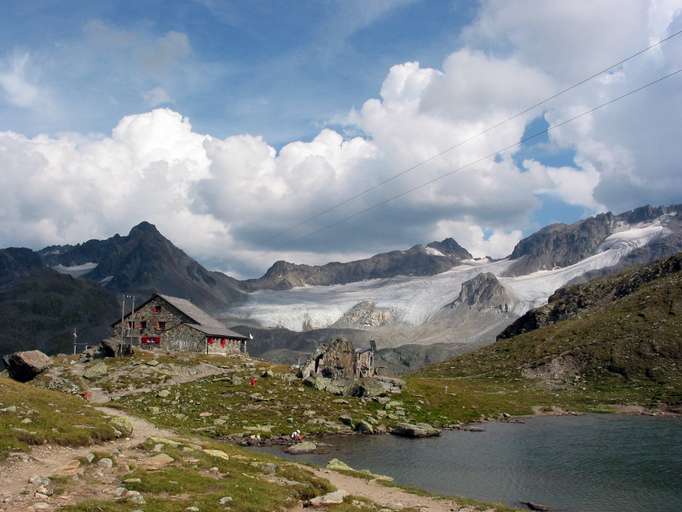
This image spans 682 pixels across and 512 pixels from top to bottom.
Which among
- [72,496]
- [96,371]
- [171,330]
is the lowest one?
[72,496]

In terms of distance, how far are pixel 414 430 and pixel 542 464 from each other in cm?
1429

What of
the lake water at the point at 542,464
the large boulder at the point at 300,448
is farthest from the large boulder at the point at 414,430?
the large boulder at the point at 300,448

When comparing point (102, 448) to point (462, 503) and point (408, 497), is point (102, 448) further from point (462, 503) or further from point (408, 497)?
point (462, 503)

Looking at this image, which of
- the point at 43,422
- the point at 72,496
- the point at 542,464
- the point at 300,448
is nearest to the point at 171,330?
the point at 300,448

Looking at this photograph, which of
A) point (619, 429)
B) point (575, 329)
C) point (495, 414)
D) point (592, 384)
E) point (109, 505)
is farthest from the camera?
point (575, 329)

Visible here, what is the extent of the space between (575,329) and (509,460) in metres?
99.6

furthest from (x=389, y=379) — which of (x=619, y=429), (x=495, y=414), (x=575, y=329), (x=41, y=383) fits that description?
(x=575, y=329)

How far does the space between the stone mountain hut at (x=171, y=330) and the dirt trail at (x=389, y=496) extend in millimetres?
77642

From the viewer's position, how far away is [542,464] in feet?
158

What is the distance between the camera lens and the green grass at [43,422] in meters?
28.2

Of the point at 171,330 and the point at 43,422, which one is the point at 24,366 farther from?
the point at 171,330

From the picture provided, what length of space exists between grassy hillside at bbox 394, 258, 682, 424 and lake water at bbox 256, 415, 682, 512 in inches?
521

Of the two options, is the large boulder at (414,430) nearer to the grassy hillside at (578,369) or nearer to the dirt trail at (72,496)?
the grassy hillside at (578,369)

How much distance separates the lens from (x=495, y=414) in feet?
263
